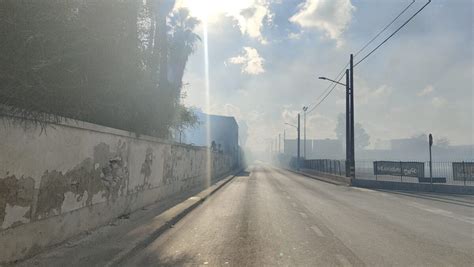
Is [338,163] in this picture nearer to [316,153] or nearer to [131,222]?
[131,222]

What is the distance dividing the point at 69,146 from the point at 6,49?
240 centimetres

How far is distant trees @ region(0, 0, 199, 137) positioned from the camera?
5703 mm

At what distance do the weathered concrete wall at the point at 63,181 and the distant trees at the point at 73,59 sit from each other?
0.46 metres

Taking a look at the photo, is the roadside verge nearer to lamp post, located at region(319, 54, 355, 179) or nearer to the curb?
the curb

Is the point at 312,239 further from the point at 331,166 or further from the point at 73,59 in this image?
the point at 331,166

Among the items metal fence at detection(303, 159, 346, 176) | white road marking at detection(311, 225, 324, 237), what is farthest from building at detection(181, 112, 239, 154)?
white road marking at detection(311, 225, 324, 237)

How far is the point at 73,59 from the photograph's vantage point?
705 centimetres

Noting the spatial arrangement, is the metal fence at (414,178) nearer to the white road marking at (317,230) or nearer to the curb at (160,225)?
the curb at (160,225)

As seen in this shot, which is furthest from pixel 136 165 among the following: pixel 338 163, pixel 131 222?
pixel 338 163

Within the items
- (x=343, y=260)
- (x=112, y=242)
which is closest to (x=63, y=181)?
(x=112, y=242)

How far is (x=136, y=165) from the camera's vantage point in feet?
38.9

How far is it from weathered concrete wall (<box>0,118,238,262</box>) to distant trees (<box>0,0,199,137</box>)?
456mm

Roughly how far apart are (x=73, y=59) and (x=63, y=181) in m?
2.16

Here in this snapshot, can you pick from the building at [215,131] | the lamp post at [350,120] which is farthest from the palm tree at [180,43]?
the building at [215,131]
